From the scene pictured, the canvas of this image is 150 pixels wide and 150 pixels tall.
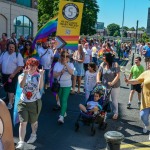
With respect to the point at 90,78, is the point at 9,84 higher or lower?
lower

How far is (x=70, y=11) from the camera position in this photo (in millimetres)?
7809

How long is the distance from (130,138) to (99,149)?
1.02 meters

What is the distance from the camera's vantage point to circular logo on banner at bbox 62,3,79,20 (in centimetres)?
778

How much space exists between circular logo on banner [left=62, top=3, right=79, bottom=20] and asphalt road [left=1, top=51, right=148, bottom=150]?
2.49 m

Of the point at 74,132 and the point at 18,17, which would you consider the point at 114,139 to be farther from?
the point at 18,17

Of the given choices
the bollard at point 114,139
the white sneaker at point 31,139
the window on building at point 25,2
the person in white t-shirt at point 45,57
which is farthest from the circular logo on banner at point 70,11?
the window on building at point 25,2

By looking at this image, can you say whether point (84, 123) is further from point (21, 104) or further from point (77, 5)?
point (77, 5)

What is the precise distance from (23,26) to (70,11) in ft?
64.8

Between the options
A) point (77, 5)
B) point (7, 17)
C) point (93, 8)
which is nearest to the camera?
point (77, 5)

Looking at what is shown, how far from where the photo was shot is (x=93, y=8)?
55.9m

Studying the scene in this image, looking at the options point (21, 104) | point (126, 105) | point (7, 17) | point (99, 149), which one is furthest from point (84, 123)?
point (7, 17)

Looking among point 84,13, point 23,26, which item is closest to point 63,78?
point 23,26

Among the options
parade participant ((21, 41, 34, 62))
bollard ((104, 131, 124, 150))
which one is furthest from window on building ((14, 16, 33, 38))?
bollard ((104, 131, 124, 150))

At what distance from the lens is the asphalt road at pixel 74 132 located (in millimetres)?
5902
